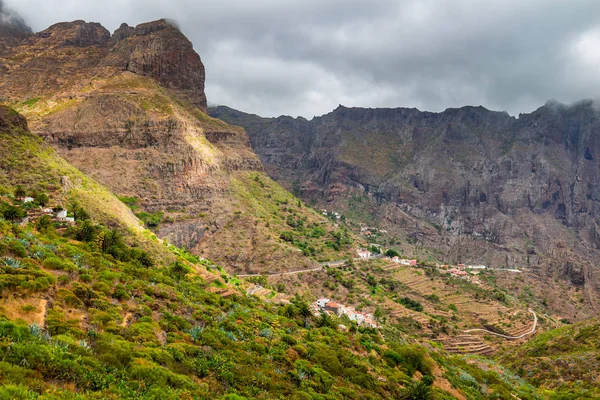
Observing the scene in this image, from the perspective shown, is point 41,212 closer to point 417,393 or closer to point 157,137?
point 417,393

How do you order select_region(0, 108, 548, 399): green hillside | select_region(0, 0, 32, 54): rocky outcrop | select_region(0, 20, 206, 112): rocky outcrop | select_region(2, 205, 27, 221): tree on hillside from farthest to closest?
select_region(0, 0, 32, 54): rocky outcrop < select_region(0, 20, 206, 112): rocky outcrop < select_region(2, 205, 27, 221): tree on hillside < select_region(0, 108, 548, 399): green hillside

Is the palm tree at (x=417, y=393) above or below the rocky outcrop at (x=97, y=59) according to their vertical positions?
below

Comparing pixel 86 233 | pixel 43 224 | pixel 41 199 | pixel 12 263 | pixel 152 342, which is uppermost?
pixel 41 199

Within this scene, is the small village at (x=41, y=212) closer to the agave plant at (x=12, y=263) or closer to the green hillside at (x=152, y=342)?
the green hillside at (x=152, y=342)

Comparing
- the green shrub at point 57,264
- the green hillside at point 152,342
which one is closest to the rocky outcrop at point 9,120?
the green hillside at point 152,342

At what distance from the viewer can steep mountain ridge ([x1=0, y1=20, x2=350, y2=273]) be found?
8394 centimetres

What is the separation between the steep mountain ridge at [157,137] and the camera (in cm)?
8394

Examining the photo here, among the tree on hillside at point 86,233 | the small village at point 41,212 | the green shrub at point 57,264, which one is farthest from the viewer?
the small village at point 41,212

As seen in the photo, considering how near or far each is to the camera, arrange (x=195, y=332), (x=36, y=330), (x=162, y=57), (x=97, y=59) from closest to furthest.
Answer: (x=36, y=330), (x=195, y=332), (x=162, y=57), (x=97, y=59)

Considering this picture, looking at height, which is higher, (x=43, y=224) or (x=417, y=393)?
(x=43, y=224)

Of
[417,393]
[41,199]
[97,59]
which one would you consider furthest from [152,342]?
[97,59]

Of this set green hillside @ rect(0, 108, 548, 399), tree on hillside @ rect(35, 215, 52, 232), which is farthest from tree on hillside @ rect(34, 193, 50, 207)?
tree on hillside @ rect(35, 215, 52, 232)

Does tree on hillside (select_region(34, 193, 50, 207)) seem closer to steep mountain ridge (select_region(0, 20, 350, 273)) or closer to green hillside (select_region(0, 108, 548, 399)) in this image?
green hillside (select_region(0, 108, 548, 399))

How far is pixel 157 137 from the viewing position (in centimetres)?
9106
